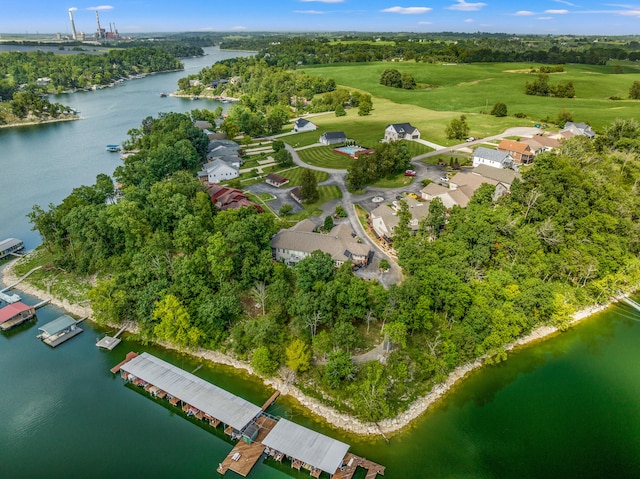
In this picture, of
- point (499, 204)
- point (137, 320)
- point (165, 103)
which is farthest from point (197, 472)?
point (165, 103)

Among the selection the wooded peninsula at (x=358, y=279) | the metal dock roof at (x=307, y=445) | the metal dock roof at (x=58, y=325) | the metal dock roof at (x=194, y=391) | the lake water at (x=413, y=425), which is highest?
the wooded peninsula at (x=358, y=279)

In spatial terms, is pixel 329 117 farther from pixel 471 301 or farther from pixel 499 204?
pixel 471 301

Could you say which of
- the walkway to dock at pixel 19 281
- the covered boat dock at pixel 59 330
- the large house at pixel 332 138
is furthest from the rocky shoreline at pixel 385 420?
the large house at pixel 332 138

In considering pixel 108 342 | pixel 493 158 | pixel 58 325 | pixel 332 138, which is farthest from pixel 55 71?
pixel 493 158

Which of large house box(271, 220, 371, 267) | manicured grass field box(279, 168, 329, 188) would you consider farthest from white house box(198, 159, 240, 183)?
large house box(271, 220, 371, 267)

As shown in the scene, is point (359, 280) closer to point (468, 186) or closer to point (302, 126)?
point (468, 186)

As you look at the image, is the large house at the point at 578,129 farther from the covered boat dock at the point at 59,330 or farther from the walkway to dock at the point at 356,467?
the covered boat dock at the point at 59,330
